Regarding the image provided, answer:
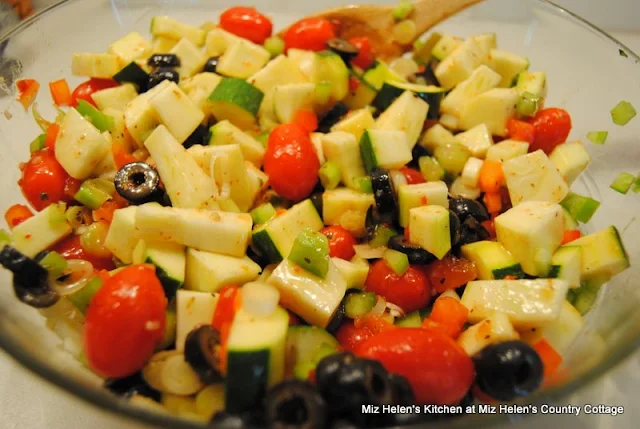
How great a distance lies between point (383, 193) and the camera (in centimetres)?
192

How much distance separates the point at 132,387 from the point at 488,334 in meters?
1.04

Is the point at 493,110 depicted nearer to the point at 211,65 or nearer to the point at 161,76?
the point at 211,65

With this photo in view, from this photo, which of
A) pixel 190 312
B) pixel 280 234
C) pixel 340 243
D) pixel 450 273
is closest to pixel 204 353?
pixel 190 312

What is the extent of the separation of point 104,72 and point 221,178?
98cm

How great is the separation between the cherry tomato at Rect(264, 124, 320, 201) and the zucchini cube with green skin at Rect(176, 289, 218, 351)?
0.67 metres

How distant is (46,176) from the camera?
1945mm

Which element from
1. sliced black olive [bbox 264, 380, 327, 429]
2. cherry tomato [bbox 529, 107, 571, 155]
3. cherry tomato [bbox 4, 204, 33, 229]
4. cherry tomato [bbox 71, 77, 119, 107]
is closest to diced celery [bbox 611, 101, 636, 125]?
cherry tomato [bbox 529, 107, 571, 155]

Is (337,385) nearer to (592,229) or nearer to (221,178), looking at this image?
(221,178)

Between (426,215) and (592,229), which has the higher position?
(426,215)

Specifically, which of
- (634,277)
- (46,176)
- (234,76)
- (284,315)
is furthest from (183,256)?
(634,277)

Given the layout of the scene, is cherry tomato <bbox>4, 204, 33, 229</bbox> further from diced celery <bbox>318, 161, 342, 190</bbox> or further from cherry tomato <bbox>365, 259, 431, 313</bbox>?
cherry tomato <bbox>365, 259, 431, 313</bbox>

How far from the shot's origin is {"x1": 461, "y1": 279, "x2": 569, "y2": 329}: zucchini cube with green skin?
1550mm

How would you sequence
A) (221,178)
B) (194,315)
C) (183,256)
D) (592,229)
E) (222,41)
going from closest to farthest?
1. (194,315)
2. (183,256)
3. (221,178)
4. (592,229)
5. (222,41)

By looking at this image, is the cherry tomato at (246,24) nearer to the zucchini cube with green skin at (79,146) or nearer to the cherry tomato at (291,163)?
the cherry tomato at (291,163)
